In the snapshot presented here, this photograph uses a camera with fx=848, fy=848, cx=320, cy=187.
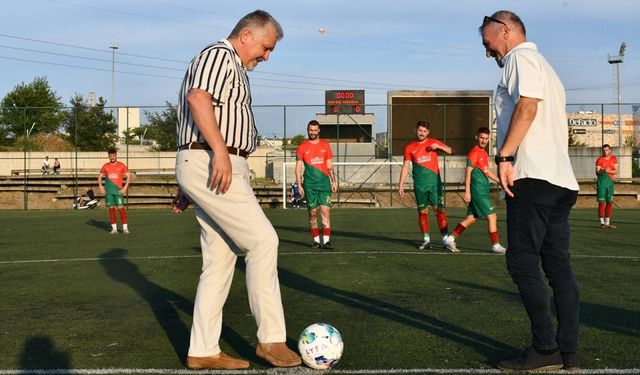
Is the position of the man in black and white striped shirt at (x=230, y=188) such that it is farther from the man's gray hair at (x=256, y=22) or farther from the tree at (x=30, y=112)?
the tree at (x=30, y=112)

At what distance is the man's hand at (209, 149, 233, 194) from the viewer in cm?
451

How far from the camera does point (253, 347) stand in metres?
5.33

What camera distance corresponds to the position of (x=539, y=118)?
15.3 feet

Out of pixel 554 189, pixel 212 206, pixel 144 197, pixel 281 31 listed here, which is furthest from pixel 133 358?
pixel 144 197

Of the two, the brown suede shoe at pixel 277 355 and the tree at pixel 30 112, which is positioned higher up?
the tree at pixel 30 112

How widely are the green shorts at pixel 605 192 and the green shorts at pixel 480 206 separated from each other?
6439mm

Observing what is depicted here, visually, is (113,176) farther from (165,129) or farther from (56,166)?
(165,129)

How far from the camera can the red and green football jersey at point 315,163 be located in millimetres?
13242

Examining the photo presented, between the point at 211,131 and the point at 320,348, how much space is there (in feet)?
4.38

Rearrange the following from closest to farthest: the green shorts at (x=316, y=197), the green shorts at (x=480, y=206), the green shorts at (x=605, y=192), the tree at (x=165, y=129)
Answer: the green shorts at (x=480, y=206)
the green shorts at (x=316, y=197)
the green shorts at (x=605, y=192)
the tree at (x=165, y=129)

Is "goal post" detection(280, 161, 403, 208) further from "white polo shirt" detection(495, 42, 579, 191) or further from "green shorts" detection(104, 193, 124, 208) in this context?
"white polo shirt" detection(495, 42, 579, 191)

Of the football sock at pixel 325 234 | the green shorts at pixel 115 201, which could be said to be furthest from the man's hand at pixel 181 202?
the green shorts at pixel 115 201

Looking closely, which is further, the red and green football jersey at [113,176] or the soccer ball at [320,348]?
the red and green football jersey at [113,176]

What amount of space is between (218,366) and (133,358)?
63 cm
